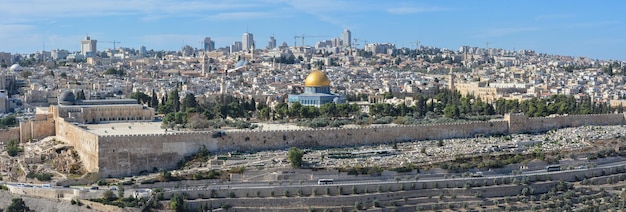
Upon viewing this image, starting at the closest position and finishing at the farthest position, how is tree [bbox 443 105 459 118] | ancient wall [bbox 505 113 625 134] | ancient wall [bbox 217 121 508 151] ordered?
ancient wall [bbox 217 121 508 151], ancient wall [bbox 505 113 625 134], tree [bbox 443 105 459 118]

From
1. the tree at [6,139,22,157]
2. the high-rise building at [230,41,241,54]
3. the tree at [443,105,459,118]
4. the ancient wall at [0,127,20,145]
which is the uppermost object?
the high-rise building at [230,41,241,54]

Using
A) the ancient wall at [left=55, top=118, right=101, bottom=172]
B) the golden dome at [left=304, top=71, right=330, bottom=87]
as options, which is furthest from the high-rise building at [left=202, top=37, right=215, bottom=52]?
the ancient wall at [left=55, top=118, right=101, bottom=172]

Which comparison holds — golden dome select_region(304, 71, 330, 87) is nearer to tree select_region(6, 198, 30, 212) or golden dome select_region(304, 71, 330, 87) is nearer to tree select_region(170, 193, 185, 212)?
tree select_region(170, 193, 185, 212)

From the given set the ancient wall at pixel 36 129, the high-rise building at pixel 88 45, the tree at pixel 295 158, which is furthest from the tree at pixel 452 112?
the high-rise building at pixel 88 45

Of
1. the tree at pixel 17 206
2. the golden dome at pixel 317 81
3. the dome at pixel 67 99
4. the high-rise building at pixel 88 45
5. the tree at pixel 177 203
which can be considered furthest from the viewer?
the high-rise building at pixel 88 45

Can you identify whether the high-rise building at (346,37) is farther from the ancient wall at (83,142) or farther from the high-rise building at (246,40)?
the ancient wall at (83,142)

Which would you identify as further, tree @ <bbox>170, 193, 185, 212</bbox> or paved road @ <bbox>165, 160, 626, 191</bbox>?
paved road @ <bbox>165, 160, 626, 191</bbox>

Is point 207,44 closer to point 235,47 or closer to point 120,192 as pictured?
point 235,47
